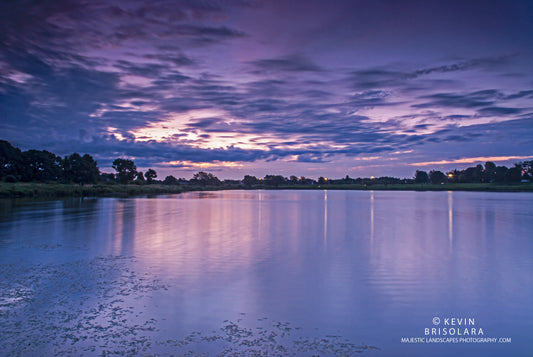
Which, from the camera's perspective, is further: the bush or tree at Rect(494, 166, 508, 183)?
tree at Rect(494, 166, 508, 183)

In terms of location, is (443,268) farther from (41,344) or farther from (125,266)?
(41,344)

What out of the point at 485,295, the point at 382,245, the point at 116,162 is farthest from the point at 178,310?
the point at 116,162

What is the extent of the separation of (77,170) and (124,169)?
121 ft

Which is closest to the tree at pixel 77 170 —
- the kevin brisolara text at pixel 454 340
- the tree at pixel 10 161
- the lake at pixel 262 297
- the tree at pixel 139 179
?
the tree at pixel 10 161

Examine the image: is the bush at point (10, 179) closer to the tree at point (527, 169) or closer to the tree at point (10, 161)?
the tree at point (10, 161)

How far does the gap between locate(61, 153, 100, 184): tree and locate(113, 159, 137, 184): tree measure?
32602mm

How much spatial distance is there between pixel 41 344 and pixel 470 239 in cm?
1828

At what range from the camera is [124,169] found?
121m

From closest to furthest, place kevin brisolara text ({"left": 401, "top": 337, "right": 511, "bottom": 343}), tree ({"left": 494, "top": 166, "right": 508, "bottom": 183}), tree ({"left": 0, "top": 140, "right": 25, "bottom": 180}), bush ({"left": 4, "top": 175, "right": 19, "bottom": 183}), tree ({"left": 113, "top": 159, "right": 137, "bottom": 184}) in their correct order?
kevin brisolara text ({"left": 401, "top": 337, "right": 511, "bottom": 343}) < bush ({"left": 4, "top": 175, "right": 19, "bottom": 183}) < tree ({"left": 0, "top": 140, "right": 25, "bottom": 180}) < tree ({"left": 113, "top": 159, "right": 137, "bottom": 184}) < tree ({"left": 494, "top": 166, "right": 508, "bottom": 183})

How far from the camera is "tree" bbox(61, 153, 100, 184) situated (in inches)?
3285

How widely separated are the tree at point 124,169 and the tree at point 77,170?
32.6m

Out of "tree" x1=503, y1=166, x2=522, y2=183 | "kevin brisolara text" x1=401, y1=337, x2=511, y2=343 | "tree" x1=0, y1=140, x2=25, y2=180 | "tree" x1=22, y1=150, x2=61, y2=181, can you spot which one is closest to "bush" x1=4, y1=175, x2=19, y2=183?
"tree" x1=0, y1=140, x2=25, y2=180

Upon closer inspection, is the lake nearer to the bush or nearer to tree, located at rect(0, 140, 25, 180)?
the bush

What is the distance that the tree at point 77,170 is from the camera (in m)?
83.4
